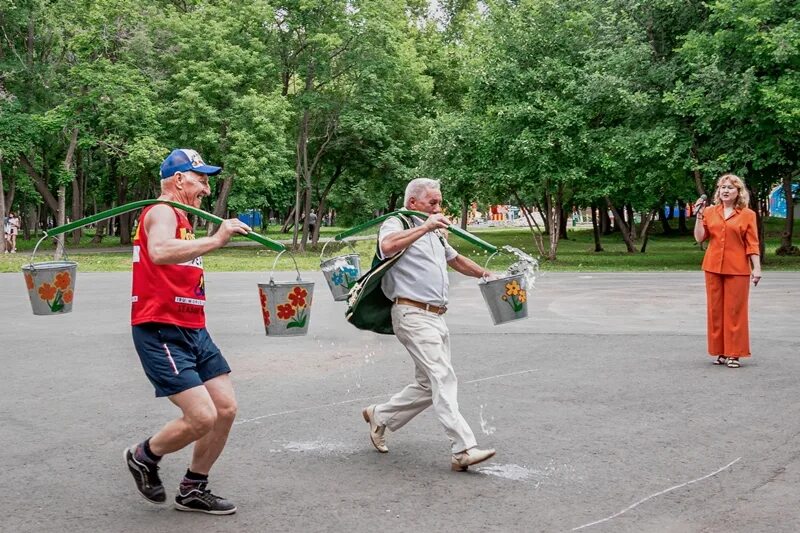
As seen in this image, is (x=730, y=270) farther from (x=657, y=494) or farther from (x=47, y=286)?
(x=47, y=286)

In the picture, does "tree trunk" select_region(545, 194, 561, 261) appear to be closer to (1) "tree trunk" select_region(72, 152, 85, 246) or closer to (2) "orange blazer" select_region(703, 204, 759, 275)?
(1) "tree trunk" select_region(72, 152, 85, 246)

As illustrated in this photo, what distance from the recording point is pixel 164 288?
15.8ft

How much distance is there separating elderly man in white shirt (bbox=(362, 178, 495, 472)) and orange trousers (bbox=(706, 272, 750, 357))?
4801mm

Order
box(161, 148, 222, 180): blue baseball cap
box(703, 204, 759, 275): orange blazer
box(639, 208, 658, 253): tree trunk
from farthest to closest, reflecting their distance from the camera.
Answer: box(639, 208, 658, 253): tree trunk
box(703, 204, 759, 275): orange blazer
box(161, 148, 222, 180): blue baseball cap

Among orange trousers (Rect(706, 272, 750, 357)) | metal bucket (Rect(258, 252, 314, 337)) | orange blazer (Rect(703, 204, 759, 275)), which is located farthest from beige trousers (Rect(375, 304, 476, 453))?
orange blazer (Rect(703, 204, 759, 275))

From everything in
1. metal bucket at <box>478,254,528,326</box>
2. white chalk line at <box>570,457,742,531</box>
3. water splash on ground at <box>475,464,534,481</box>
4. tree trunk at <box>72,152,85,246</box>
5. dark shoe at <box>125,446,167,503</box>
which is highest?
tree trunk at <box>72,152,85,246</box>

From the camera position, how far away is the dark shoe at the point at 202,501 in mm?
4988

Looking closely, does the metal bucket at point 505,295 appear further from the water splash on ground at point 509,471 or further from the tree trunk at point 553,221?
the tree trunk at point 553,221

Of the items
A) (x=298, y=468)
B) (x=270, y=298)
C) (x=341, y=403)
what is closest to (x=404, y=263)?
(x=270, y=298)

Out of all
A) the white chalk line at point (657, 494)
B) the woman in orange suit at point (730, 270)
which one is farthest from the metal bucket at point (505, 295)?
the woman in orange suit at point (730, 270)

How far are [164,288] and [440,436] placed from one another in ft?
8.82

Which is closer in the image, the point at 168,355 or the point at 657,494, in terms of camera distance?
the point at 168,355

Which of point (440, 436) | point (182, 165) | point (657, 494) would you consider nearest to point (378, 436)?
point (440, 436)

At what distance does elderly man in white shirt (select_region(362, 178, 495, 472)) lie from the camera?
19.0ft
